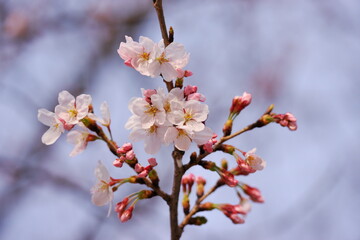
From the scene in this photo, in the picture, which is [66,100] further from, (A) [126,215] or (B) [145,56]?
(A) [126,215]

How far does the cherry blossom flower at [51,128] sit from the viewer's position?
1.56 metres

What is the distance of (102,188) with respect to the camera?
60.1 inches

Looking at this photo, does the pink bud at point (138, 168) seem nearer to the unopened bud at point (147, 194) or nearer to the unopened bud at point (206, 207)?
the unopened bud at point (147, 194)

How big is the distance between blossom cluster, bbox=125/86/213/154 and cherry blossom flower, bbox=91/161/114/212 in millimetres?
203

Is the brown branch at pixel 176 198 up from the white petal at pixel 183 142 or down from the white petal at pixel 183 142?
down

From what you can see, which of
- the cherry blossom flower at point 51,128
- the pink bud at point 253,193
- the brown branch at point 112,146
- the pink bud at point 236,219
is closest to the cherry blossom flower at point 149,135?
the brown branch at point 112,146

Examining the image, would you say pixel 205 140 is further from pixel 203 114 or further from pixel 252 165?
pixel 252 165

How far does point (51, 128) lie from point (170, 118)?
1.89ft

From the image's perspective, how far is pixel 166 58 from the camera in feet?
4.48

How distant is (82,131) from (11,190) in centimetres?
453

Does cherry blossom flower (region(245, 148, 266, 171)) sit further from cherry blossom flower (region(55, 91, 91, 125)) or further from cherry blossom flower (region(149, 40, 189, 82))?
cherry blossom flower (region(55, 91, 91, 125))

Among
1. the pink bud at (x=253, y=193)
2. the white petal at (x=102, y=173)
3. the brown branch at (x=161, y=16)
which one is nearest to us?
the brown branch at (x=161, y=16)

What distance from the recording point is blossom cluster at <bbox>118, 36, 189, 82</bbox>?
1365 millimetres

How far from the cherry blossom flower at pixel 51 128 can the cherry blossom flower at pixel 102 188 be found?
0.23 m
